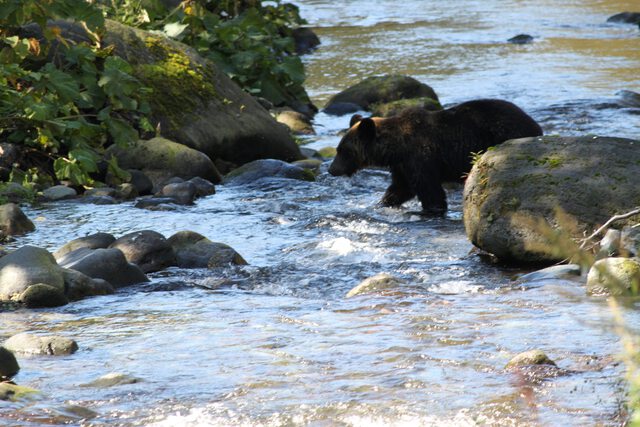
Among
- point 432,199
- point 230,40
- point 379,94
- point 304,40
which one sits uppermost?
point 230,40

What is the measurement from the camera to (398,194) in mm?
9906

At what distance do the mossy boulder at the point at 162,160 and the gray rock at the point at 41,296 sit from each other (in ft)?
14.5

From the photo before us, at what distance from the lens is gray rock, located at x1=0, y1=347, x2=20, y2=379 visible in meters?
5.06

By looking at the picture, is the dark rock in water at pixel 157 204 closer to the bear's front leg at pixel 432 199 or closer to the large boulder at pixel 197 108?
the large boulder at pixel 197 108

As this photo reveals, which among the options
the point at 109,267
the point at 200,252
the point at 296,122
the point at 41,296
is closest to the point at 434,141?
the point at 200,252

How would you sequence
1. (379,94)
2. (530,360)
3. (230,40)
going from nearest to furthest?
(530,360), (230,40), (379,94)

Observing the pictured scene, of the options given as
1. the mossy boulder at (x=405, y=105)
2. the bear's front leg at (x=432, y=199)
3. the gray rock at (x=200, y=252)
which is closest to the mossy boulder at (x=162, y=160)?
the bear's front leg at (x=432, y=199)

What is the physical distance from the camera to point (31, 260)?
6.84 metres

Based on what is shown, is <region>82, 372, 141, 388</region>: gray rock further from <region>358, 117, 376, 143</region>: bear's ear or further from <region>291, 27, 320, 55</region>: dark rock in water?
<region>291, 27, 320, 55</region>: dark rock in water

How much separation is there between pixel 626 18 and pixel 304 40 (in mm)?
7766

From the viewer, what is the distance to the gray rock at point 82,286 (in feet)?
22.3

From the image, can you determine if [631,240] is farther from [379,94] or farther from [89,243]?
[379,94]

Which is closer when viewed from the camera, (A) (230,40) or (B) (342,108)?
(A) (230,40)

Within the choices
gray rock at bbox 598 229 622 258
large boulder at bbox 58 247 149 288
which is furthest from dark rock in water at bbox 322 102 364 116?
gray rock at bbox 598 229 622 258
